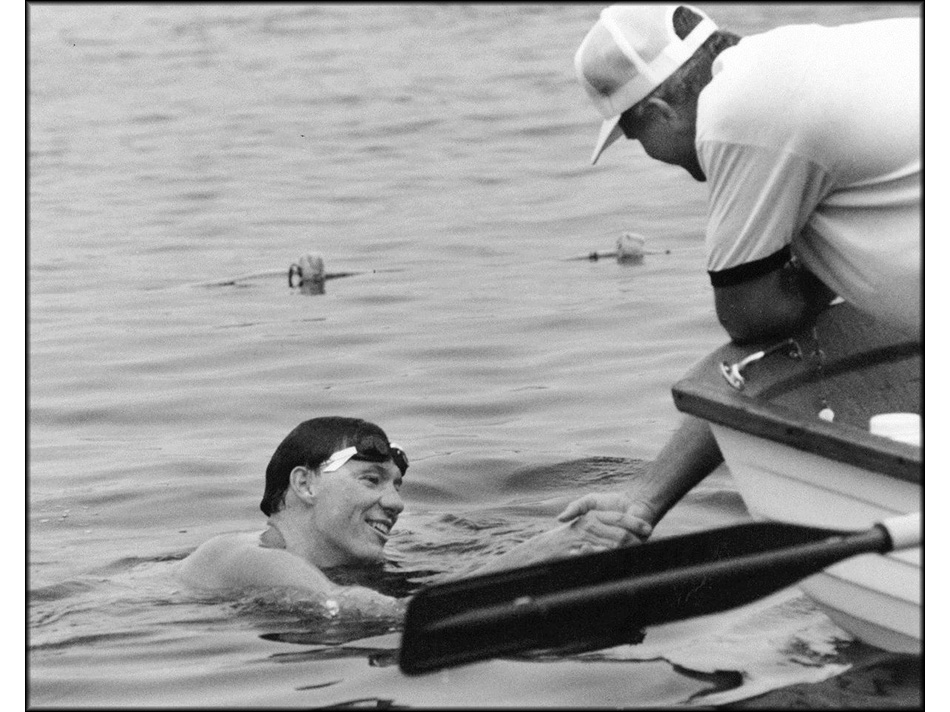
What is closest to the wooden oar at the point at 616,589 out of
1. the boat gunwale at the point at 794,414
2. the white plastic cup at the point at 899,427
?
the boat gunwale at the point at 794,414

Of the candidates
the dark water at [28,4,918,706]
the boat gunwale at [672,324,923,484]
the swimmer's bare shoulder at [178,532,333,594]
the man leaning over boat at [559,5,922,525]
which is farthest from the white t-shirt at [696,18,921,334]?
the swimmer's bare shoulder at [178,532,333,594]

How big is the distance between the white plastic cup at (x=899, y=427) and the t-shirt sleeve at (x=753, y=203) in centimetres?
60

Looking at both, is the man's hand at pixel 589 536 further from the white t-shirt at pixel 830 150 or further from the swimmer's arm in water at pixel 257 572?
the white t-shirt at pixel 830 150

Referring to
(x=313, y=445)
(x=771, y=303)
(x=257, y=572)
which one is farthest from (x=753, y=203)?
(x=257, y=572)

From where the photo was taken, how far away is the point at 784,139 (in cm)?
520

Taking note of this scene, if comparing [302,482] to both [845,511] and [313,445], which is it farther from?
[845,511]

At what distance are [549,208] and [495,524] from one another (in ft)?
22.7

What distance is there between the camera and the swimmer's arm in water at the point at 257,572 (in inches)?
251

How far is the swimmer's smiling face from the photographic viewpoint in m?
6.79

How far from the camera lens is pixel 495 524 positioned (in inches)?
312

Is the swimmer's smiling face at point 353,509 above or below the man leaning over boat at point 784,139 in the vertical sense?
below

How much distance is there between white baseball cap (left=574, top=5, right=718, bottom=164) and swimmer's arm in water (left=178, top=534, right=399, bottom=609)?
185 cm

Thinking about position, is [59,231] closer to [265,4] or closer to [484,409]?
[484,409]

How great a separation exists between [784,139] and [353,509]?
2386 millimetres
